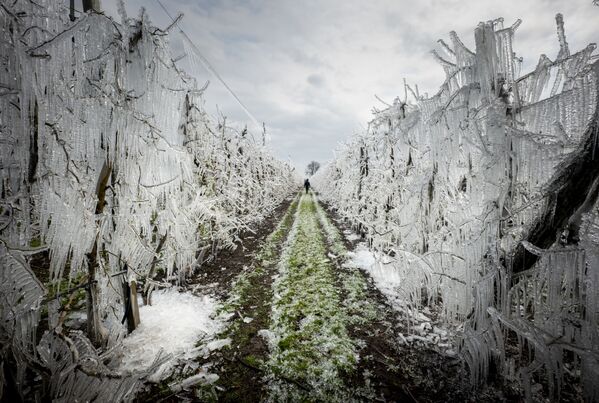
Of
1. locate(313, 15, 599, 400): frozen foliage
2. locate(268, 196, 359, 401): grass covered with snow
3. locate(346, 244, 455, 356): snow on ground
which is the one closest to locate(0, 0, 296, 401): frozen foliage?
Result: locate(268, 196, 359, 401): grass covered with snow

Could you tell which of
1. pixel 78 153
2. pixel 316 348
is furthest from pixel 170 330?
pixel 78 153

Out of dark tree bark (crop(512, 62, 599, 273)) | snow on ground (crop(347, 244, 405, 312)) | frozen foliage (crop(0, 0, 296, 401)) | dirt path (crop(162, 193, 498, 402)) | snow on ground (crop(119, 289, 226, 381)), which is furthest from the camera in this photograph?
snow on ground (crop(347, 244, 405, 312))

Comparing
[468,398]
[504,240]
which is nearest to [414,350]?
[468,398]

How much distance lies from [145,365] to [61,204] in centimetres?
219

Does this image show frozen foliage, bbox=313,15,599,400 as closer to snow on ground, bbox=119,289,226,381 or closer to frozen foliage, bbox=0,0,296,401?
snow on ground, bbox=119,289,226,381

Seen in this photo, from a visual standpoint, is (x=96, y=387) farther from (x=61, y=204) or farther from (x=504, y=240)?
(x=504, y=240)

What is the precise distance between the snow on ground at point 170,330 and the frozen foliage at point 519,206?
3.13 m

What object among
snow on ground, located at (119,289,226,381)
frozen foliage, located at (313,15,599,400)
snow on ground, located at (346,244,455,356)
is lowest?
snow on ground, located at (346,244,455,356)

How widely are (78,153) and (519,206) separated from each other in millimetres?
4308

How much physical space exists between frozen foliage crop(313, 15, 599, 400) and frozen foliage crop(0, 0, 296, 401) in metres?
3.27

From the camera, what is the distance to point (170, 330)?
12.7ft

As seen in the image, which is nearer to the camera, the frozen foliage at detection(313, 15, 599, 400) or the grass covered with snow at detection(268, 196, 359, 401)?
the frozen foliage at detection(313, 15, 599, 400)

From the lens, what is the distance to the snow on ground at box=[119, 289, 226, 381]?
3.25m

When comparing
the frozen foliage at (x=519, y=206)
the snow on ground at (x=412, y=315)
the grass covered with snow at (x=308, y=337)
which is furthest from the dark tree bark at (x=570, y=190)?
the grass covered with snow at (x=308, y=337)
